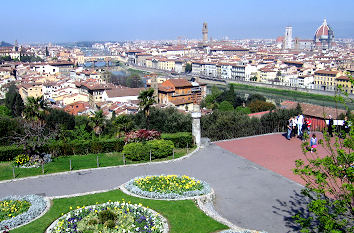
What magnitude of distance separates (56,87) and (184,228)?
166 ft

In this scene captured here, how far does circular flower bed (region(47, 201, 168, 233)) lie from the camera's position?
662 cm

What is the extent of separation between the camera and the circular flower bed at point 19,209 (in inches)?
275

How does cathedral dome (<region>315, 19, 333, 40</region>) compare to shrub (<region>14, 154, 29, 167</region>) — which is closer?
shrub (<region>14, 154, 29, 167</region>)

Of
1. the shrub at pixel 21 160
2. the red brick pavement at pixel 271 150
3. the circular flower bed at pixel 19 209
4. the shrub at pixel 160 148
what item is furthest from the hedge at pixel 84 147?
the circular flower bed at pixel 19 209

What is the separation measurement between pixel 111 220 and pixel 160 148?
495 cm

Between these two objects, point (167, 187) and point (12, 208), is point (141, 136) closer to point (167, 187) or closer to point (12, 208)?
point (167, 187)

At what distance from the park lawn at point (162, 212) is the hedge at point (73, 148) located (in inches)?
160

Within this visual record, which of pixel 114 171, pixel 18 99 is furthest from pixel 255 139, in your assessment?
pixel 18 99

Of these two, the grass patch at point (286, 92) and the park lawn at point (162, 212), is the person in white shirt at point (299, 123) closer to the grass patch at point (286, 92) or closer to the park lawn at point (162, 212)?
the park lawn at point (162, 212)

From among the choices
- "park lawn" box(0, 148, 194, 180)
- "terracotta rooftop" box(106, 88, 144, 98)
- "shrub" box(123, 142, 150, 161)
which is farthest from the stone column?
"terracotta rooftop" box(106, 88, 144, 98)

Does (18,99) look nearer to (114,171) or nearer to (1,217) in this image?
(114,171)

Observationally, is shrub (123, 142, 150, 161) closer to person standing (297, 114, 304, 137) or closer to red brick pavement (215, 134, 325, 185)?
red brick pavement (215, 134, 325, 185)

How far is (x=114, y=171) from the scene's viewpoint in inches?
411

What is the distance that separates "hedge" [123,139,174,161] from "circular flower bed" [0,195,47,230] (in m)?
3.78
